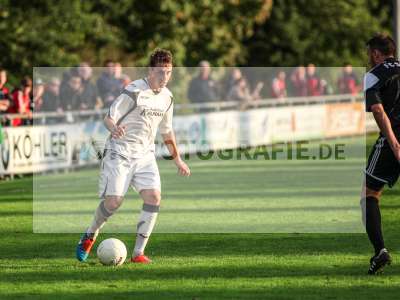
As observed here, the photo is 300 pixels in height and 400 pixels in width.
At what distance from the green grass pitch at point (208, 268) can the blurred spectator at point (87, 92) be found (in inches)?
369

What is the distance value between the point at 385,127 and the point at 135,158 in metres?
2.56

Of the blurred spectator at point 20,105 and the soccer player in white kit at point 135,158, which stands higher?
the blurred spectator at point 20,105

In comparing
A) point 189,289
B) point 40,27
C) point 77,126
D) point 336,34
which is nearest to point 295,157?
point 77,126

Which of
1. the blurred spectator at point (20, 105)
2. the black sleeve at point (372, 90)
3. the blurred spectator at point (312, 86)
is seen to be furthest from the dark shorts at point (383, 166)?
the blurred spectator at point (312, 86)

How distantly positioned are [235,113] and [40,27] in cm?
1134

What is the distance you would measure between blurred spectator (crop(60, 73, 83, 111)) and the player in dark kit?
15.2 meters

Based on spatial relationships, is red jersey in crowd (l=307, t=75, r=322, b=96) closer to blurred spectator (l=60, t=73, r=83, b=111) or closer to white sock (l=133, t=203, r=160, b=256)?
blurred spectator (l=60, t=73, r=83, b=111)

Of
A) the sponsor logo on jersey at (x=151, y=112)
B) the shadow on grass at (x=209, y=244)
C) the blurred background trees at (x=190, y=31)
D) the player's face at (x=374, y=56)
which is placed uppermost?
the blurred background trees at (x=190, y=31)

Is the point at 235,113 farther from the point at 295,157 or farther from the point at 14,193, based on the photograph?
the point at 14,193

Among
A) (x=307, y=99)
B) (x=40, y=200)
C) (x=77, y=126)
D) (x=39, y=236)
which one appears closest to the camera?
(x=39, y=236)

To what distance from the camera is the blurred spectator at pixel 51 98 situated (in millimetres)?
25391

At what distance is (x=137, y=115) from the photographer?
39.2 feet

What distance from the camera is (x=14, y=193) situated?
68.4 ft

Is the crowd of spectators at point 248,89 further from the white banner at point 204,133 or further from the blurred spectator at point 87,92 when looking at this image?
the blurred spectator at point 87,92
